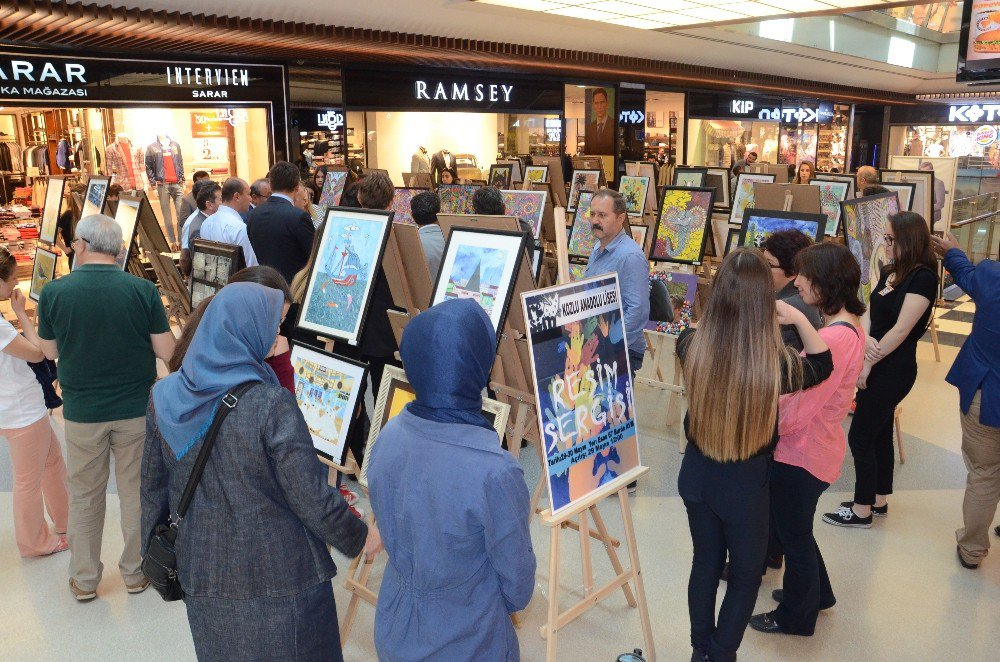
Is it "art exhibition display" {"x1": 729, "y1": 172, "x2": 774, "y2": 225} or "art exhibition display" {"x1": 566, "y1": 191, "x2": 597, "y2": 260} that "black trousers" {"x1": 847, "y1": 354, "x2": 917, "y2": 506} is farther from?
"art exhibition display" {"x1": 729, "y1": 172, "x2": 774, "y2": 225}

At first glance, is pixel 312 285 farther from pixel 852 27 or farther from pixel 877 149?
pixel 877 149

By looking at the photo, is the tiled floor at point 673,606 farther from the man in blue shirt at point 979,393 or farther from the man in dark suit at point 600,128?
the man in dark suit at point 600,128

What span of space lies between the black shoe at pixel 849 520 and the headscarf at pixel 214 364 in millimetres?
3333

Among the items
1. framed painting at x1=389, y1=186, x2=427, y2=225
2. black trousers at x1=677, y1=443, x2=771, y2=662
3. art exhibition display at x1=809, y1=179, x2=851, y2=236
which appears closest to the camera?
black trousers at x1=677, y1=443, x2=771, y2=662

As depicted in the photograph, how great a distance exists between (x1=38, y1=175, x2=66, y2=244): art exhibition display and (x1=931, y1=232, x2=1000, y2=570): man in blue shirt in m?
6.02

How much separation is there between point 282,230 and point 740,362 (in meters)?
3.49


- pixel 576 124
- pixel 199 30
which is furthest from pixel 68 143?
pixel 576 124

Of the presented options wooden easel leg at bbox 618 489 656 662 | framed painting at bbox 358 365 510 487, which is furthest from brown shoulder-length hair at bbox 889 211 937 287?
framed painting at bbox 358 365 510 487

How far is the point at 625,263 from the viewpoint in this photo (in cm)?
435

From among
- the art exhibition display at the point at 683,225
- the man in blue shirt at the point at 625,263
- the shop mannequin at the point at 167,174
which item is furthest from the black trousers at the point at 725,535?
the shop mannequin at the point at 167,174

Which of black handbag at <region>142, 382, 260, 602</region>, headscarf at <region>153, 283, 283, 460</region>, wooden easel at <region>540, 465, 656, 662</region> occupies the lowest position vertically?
wooden easel at <region>540, 465, 656, 662</region>

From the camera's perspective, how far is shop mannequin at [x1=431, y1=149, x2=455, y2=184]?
44.7ft

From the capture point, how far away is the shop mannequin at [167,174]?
10398 millimetres

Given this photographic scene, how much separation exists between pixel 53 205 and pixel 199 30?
298 centimetres
